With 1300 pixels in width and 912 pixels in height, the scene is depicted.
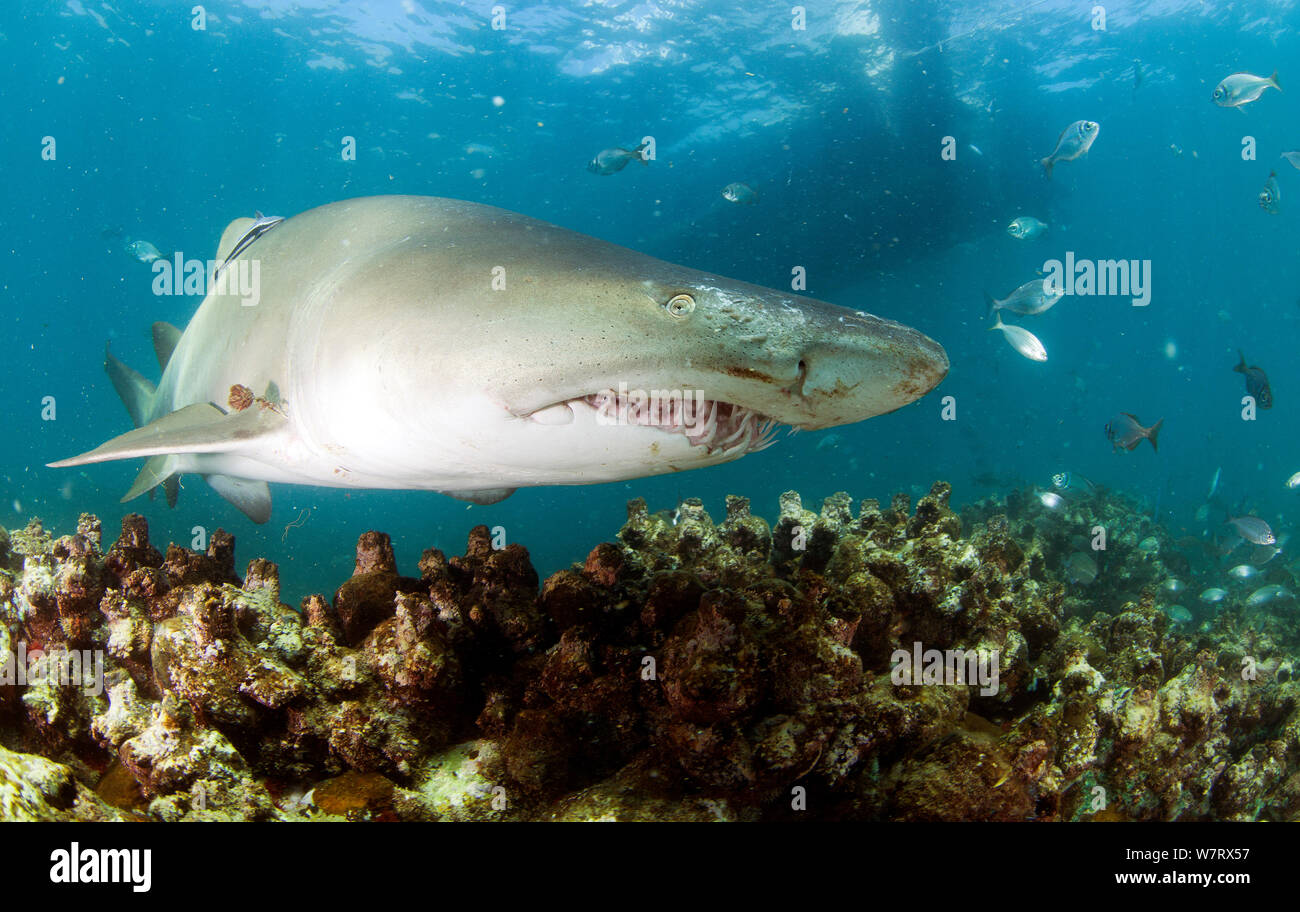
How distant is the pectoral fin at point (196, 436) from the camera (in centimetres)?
294

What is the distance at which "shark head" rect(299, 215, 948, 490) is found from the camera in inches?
80.0

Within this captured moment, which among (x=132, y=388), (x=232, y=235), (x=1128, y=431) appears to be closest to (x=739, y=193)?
(x=1128, y=431)

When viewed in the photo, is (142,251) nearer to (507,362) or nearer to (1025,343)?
(507,362)

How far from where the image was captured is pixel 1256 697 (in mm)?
4793

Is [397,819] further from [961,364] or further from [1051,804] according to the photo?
[961,364]

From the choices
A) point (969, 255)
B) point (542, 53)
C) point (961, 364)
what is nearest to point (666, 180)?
point (542, 53)

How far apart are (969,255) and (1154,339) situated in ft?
301

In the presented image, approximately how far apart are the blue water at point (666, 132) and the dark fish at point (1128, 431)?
483 inches

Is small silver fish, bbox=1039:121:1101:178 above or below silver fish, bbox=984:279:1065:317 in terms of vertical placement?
above

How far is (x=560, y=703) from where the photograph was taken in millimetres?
2143

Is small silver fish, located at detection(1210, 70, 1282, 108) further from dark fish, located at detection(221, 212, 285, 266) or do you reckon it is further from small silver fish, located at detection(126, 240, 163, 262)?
small silver fish, located at detection(126, 240, 163, 262)

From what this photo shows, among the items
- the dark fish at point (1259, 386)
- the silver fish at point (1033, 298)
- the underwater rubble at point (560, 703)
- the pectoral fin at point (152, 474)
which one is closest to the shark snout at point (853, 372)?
the underwater rubble at point (560, 703)

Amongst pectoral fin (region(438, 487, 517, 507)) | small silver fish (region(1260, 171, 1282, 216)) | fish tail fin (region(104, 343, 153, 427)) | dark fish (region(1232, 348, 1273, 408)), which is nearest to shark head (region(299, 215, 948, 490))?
pectoral fin (region(438, 487, 517, 507))

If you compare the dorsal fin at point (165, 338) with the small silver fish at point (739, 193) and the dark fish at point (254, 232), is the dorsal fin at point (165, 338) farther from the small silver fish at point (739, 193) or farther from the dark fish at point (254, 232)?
the small silver fish at point (739, 193)
